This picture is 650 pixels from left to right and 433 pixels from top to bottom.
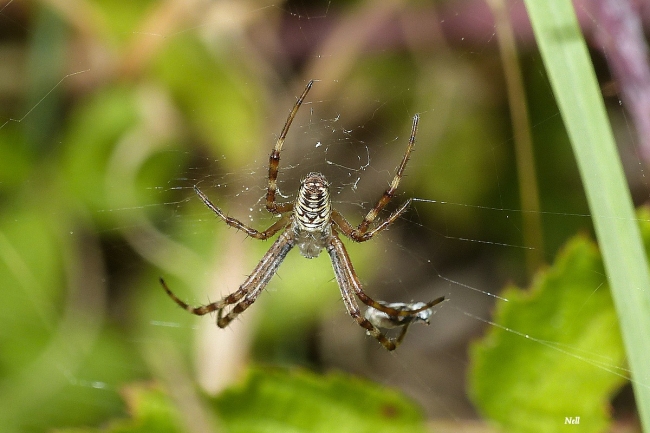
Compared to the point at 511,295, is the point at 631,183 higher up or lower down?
lower down

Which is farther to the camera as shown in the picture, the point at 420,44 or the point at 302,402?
the point at 420,44

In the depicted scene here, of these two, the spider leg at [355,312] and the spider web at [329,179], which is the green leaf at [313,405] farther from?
the spider web at [329,179]

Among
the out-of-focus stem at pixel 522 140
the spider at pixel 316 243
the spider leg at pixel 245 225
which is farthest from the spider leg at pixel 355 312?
the out-of-focus stem at pixel 522 140

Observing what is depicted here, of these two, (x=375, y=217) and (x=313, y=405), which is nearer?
(x=313, y=405)

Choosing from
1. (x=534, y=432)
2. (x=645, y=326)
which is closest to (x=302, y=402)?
(x=534, y=432)

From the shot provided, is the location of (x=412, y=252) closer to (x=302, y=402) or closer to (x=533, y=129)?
(x=533, y=129)

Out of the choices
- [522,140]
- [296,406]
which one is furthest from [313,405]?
[522,140]

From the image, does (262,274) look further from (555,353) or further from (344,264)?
(555,353)

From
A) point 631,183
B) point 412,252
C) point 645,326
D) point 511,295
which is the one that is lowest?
point 412,252

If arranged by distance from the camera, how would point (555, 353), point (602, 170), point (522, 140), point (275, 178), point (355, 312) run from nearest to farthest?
1. point (602, 170)
2. point (555, 353)
3. point (275, 178)
4. point (522, 140)
5. point (355, 312)
